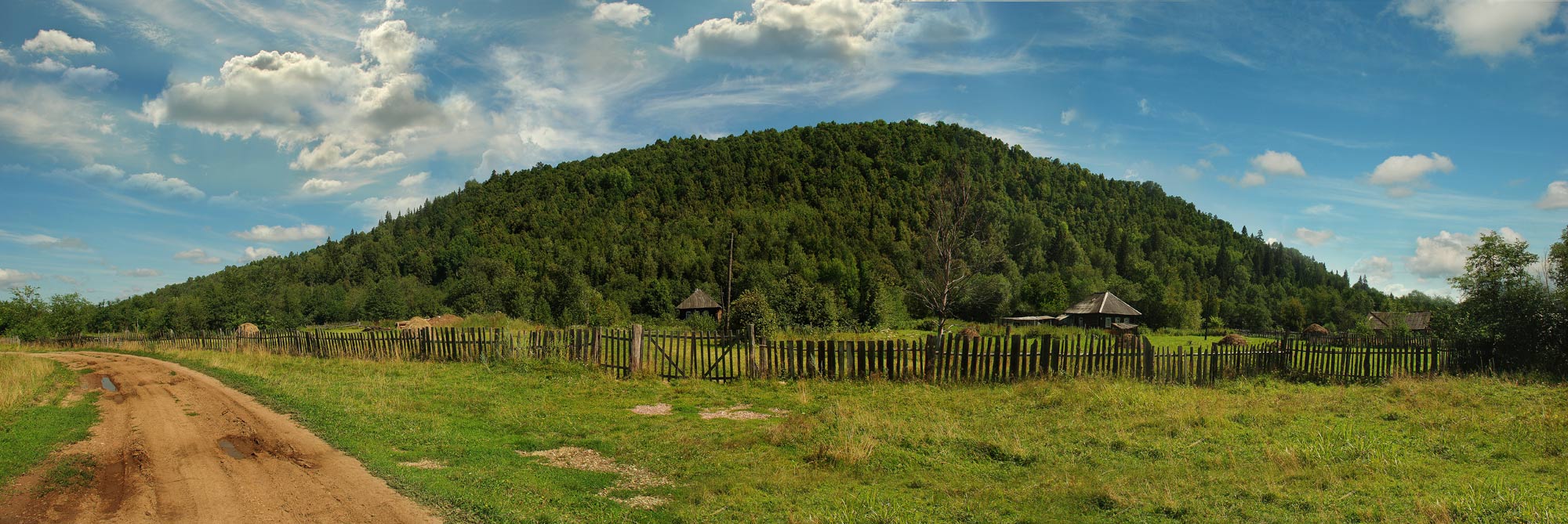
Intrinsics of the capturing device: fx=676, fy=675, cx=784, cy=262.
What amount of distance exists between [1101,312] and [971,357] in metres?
56.0

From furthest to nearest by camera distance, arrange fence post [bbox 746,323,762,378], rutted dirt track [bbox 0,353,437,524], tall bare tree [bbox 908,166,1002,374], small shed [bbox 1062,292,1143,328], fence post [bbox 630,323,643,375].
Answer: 1. small shed [bbox 1062,292,1143,328]
2. tall bare tree [bbox 908,166,1002,374]
3. fence post [bbox 630,323,643,375]
4. fence post [bbox 746,323,762,378]
5. rutted dirt track [bbox 0,353,437,524]

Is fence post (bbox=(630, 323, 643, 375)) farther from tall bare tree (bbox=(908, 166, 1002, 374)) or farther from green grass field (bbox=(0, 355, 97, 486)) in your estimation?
tall bare tree (bbox=(908, 166, 1002, 374))

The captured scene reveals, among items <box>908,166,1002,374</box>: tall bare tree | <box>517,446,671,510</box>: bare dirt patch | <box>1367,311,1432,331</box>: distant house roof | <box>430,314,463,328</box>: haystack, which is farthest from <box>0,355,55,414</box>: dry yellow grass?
<box>1367,311,1432,331</box>: distant house roof

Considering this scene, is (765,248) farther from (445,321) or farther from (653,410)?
(653,410)

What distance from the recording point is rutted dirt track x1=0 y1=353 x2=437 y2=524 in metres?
6.63

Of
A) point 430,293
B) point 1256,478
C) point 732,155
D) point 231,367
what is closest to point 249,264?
point 430,293

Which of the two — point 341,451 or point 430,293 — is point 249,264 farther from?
point 341,451

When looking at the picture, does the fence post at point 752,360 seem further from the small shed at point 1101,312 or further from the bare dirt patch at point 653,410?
the small shed at point 1101,312

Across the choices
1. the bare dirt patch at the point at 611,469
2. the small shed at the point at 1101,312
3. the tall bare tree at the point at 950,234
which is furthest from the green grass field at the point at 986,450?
Result: the small shed at the point at 1101,312

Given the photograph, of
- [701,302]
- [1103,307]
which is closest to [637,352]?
[701,302]

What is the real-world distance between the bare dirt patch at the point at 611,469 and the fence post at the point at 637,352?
790cm

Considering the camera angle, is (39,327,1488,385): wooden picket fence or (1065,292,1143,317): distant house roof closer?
(39,327,1488,385): wooden picket fence

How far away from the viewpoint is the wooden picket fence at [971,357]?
16266 millimetres

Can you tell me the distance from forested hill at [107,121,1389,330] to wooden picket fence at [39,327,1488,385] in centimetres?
3314
